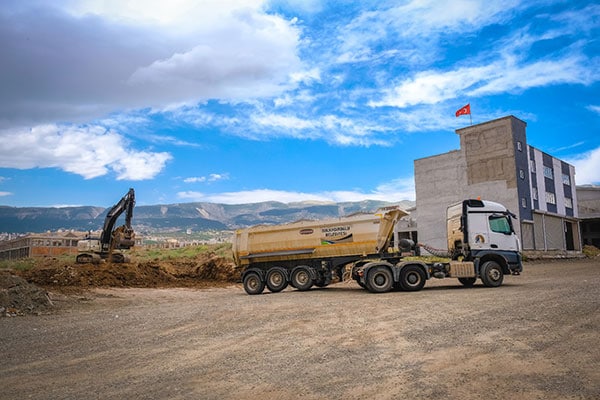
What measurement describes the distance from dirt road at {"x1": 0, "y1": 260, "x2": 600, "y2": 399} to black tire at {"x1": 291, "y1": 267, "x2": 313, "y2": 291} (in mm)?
5459

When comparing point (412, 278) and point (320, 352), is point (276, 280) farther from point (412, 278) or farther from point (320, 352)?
point (320, 352)

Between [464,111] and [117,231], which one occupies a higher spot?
[464,111]

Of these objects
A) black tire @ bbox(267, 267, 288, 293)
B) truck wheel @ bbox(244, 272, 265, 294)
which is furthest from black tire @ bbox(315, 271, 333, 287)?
→ truck wheel @ bbox(244, 272, 265, 294)

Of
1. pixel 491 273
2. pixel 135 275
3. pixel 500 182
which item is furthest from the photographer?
pixel 500 182

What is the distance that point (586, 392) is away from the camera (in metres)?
5.28

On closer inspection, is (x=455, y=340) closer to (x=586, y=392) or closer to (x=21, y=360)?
(x=586, y=392)

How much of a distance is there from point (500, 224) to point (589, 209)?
5363 cm

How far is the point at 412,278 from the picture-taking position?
1723cm

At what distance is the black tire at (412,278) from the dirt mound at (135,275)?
12.5m

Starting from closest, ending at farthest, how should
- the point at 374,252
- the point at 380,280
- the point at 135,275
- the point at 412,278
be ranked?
the point at 380,280 < the point at 412,278 < the point at 374,252 < the point at 135,275

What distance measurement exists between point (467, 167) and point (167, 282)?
110 feet

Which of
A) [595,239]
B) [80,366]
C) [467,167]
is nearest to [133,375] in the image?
[80,366]

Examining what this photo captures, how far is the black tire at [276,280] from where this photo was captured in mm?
19125

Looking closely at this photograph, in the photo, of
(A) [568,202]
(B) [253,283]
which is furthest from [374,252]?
(A) [568,202]
